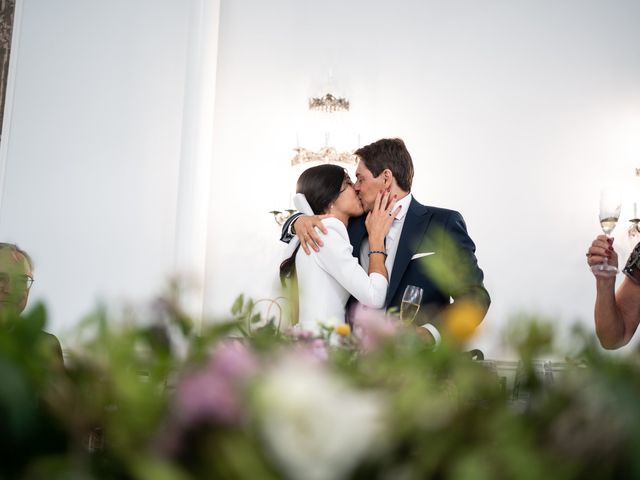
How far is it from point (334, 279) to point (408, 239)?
0.34m

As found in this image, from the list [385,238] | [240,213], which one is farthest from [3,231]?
[385,238]

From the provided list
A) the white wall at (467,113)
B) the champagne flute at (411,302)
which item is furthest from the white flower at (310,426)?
the white wall at (467,113)

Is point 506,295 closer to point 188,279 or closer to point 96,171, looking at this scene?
point 96,171

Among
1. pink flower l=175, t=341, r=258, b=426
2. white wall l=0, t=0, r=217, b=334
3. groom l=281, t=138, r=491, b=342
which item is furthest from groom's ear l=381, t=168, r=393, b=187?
pink flower l=175, t=341, r=258, b=426

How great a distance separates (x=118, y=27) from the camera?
4.67m

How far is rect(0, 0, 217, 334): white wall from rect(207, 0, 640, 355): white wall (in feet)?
1.30

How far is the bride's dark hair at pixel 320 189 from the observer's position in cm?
278

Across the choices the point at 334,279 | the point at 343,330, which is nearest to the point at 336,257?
the point at 334,279

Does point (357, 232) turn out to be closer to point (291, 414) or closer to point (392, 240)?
point (392, 240)

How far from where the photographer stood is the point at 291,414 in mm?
285

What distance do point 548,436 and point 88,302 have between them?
14.5 ft

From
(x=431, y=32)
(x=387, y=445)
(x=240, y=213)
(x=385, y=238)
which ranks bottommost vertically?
(x=387, y=445)

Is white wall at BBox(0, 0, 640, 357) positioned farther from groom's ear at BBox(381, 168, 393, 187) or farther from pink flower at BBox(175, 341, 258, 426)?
pink flower at BBox(175, 341, 258, 426)

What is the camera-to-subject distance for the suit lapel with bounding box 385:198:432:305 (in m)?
2.54
